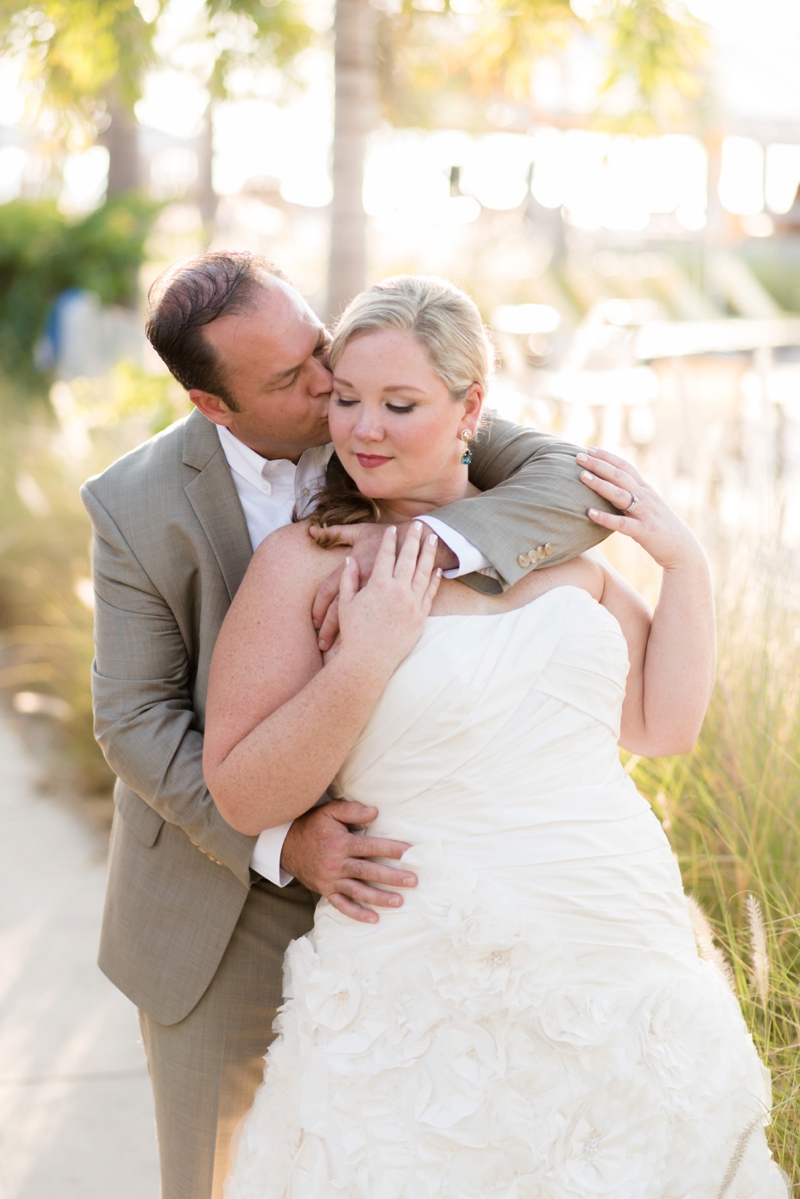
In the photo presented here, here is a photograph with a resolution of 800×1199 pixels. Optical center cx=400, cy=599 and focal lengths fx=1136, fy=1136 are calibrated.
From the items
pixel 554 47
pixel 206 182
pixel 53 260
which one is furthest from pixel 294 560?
→ pixel 206 182

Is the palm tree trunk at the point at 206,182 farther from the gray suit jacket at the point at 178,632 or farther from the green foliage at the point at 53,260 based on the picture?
the gray suit jacket at the point at 178,632

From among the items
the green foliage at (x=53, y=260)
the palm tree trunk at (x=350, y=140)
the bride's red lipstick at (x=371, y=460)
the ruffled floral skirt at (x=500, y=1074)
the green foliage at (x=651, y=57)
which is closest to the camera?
the ruffled floral skirt at (x=500, y=1074)

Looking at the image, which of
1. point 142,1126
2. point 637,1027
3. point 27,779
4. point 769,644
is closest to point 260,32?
point 27,779

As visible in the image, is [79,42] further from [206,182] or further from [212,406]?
[206,182]

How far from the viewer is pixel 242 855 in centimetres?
220

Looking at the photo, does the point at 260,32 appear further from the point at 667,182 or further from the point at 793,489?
the point at 667,182

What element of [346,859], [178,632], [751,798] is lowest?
[751,798]

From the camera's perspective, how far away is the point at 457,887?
196cm

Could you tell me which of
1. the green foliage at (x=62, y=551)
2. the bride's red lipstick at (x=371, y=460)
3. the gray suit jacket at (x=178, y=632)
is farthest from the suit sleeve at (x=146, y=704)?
the green foliage at (x=62, y=551)

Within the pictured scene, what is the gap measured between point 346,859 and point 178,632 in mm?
601

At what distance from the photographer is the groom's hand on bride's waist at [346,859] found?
200cm

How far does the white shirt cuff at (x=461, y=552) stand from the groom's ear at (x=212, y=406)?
0.53 meters

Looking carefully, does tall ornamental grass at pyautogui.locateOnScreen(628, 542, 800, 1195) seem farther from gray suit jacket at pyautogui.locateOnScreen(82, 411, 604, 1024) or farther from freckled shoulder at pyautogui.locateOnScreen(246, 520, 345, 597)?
freckled shoulder at pyautogui.locateOnScreen(246, 520, 345, 597)

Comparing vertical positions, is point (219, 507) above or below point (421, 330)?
below
